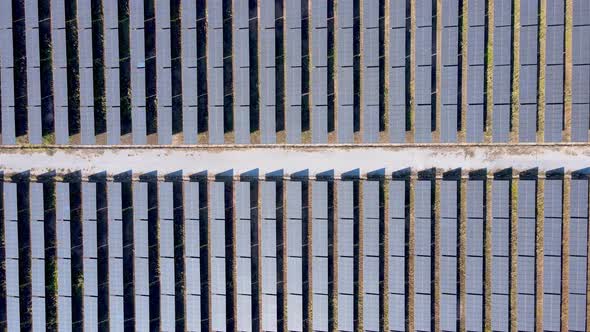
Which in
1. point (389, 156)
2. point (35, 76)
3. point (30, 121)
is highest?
point (35, 76)

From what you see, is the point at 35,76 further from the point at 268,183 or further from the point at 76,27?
the point at 268,183

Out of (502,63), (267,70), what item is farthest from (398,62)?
(267,70)

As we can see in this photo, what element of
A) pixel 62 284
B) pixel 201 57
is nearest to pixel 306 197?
pixel 201 57

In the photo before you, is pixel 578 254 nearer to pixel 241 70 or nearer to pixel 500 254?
pixel 500 254

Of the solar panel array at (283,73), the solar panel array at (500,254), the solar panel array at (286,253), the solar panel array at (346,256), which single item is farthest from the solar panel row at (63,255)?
the solar panel array at (500,254)

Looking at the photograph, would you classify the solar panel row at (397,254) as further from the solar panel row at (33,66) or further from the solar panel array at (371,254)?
the solar panel row at (33,66)

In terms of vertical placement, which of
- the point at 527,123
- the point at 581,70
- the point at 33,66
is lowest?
the point at 527,123
